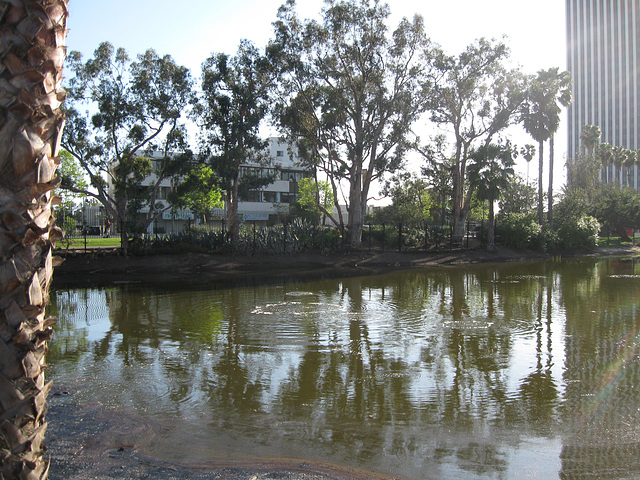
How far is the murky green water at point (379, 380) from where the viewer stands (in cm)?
524

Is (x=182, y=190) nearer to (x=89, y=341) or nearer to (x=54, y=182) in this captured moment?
(x=89, y=341)

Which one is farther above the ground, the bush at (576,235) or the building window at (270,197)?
the building window at (270,197)

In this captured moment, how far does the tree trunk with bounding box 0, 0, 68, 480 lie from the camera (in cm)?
207

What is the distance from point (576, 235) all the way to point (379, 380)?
3868 centimetres

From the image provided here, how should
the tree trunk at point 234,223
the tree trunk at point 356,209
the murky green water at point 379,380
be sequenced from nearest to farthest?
the murky green water at point 379,380, the tree trunk at point 234,223, the tree trunk at point 356,209

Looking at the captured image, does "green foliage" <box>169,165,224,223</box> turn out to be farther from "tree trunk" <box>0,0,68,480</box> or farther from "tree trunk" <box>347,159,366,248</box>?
"tree trunk" <box>0,0,68,480</box>

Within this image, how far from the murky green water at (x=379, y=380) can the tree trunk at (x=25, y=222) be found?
3126 mm

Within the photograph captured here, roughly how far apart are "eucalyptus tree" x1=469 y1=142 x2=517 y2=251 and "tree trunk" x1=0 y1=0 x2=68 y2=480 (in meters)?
36.9

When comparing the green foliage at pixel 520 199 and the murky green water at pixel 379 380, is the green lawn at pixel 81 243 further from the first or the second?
the green foliage at pixel 520 199

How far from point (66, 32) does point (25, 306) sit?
127 centimetres

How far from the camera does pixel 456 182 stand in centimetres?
3919

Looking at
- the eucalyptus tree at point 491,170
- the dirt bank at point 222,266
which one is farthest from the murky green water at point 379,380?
the eucalyptus tree at point 491,170

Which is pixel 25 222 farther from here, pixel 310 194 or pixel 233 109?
pixel 310 194

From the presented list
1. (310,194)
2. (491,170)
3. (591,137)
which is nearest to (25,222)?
(491,170)
